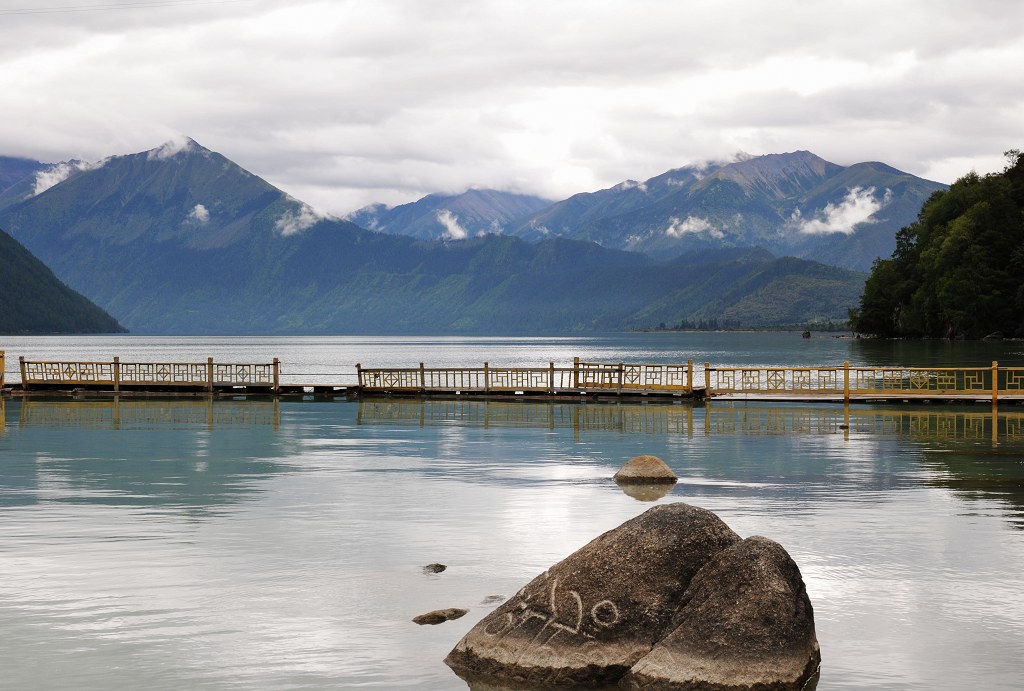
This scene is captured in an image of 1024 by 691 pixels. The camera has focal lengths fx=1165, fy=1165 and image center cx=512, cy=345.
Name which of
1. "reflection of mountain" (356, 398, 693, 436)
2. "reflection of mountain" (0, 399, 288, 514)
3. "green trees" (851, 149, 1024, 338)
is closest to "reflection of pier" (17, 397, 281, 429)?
"reflection of mountain" (0, 399, 288, 514)

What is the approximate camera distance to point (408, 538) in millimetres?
22953

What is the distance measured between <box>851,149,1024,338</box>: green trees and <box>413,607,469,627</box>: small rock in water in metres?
145

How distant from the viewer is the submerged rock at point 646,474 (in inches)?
1194

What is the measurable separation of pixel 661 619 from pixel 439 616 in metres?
4.39

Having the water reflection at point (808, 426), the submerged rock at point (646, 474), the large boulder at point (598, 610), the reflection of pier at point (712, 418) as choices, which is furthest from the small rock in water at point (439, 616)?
the reflection of pier at point (712, 418)

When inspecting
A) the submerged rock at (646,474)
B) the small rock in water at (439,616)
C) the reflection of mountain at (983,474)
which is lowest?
the small rock in water at (439,616)

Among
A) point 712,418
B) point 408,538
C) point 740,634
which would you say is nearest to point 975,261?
point 712,418

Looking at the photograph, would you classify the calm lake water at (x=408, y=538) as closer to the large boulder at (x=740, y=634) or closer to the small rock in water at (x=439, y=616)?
the small rock in water at (x=439, y=616)

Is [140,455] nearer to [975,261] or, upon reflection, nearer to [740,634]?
[740,634]

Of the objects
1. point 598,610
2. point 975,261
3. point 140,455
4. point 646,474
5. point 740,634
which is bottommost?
point 140,455

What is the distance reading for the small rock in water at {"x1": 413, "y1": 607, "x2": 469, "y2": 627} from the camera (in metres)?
16.6

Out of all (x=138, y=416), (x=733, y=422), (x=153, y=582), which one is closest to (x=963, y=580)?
(x=153, y=582)

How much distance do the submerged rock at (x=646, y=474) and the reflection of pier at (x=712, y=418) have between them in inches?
616

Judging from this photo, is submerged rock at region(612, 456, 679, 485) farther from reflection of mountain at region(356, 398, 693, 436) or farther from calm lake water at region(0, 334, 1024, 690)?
reflection of mountain at region(356, 398, 693, 436)
